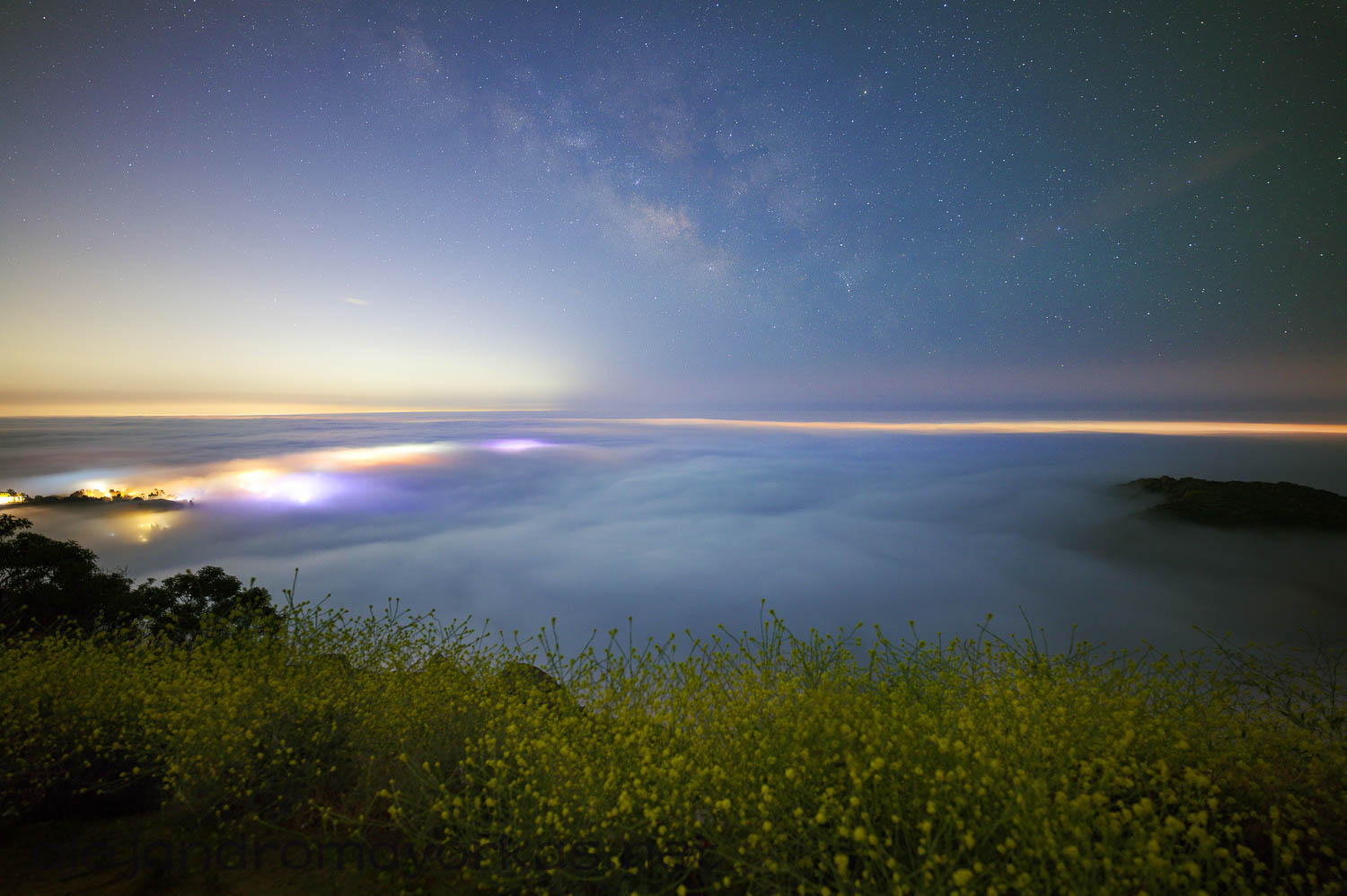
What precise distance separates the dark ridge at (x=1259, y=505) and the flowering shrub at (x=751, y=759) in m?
35.1

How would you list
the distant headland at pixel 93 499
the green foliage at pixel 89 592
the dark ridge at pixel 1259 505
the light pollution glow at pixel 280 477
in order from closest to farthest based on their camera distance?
the green foliage at pixel 89 592 < the dark ridge at pixel 1259 505 < the distant headland at pixel 93 499 < the light pollution glow at pixel 280 477

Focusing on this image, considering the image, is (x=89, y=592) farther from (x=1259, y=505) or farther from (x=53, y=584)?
(x=1259, y=505)

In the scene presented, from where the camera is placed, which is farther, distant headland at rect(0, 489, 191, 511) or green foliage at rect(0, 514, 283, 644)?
distant headland at rect(0, 489, 191, 511)

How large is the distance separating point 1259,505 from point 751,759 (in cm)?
4134

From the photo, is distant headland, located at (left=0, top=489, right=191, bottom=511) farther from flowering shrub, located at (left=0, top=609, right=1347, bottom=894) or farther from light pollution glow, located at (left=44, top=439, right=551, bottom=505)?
flowering shrub, located at (left=0, top=609, right=1347, bottom=894)

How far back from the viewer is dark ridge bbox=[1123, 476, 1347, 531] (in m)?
27.4

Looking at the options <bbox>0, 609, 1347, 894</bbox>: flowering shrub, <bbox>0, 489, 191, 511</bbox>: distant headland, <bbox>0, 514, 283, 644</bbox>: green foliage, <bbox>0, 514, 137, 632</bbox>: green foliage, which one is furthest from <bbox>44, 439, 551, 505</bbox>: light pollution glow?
<bbox>0, 609, 1347, 894</bbox>: flowering shrub

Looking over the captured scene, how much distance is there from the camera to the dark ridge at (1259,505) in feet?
89.8

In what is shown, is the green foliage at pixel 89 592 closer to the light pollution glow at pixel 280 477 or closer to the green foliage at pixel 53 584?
the green foliage at pixel 53 584

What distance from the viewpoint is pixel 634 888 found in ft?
14.9

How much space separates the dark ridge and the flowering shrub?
1382 inches

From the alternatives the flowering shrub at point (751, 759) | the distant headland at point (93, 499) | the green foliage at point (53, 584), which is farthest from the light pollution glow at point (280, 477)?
the flowering shrub at point (751, 759)

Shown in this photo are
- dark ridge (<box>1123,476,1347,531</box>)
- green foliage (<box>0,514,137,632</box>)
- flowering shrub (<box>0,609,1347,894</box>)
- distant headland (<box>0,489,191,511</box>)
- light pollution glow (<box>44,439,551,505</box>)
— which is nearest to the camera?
flowering shrub (<box>0,609,1347,894</box>)

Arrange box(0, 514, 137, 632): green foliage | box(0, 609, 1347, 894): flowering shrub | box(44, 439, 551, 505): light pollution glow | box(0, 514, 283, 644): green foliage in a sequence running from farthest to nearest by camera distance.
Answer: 1. box(44, 439, 551, 505): light pollution glow
2. box(0, 514, 137, 632): green foliage
3. box(0, 514, 283, 644): green foliage
4. box(0, 609, 1347, 894): flowering shrub
